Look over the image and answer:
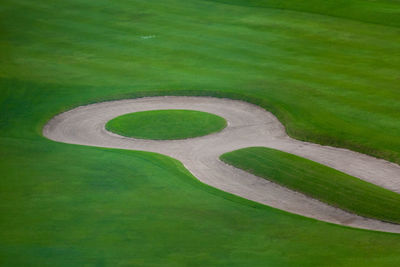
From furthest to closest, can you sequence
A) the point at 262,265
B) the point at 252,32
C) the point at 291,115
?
1. the point at 252,32
2. the point at 291,115
3. the point at 262,265

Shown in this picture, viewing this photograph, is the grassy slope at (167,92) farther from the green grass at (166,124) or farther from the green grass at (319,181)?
the green grass at (166,124)

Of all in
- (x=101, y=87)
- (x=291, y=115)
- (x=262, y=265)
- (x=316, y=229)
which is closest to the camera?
(x=262, y=265)

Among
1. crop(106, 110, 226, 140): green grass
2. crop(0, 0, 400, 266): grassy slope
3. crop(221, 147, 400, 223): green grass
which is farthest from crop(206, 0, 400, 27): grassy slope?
crop(221, 147, 400, 223): green grass

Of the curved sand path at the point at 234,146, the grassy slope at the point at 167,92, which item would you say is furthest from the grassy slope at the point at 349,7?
the curved sand path at the point at 234,146

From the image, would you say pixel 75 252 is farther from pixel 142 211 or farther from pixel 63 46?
pixel 63 46

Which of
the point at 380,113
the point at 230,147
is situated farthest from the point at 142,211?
the point at 380,113

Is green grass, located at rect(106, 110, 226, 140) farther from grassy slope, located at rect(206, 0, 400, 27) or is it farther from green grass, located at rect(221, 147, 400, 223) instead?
grassy slope, located at rect(206, 0, 400, 27)
